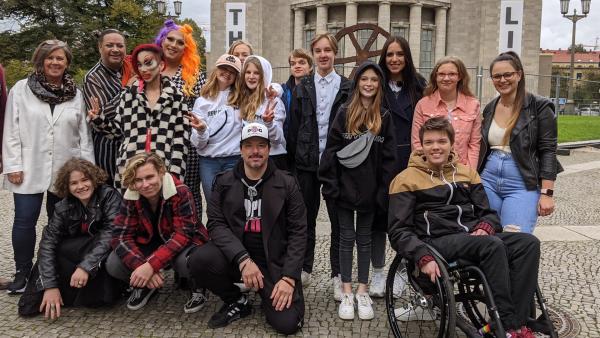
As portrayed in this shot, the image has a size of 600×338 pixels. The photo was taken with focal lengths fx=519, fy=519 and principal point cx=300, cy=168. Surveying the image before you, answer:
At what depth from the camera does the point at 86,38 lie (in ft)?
94.9


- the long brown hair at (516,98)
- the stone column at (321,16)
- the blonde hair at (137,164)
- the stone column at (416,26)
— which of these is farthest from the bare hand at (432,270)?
the stone column at (321,16)

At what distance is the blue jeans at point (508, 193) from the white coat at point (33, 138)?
3402 millimetres

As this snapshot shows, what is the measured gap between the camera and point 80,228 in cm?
416

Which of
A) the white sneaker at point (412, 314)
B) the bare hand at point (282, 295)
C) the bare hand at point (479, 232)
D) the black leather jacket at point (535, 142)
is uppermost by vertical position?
the black leather jacket at point (535, 142)

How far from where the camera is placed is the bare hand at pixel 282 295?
3654 mm

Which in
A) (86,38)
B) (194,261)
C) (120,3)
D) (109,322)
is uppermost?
(120,3)

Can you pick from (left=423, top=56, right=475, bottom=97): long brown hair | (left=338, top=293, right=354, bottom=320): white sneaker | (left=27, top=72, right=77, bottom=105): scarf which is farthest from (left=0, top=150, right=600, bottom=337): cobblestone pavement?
(left=423, top=56, right=475, bottom=97): long brown hair

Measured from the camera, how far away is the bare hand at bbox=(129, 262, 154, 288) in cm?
374

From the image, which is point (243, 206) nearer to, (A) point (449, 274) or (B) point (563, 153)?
(A) point (449, 274)

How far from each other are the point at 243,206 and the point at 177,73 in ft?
5.60

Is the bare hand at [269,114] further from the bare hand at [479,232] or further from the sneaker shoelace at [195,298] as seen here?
the bare hand at [479,232]

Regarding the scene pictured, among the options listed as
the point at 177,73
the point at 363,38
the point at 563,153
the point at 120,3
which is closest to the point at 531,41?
the point at 363,38

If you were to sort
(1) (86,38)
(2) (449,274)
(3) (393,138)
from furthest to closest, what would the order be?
1. (1) (86,38)
2. (3) (393,138)
3. (2) (449,274)

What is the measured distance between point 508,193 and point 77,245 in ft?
10.8
